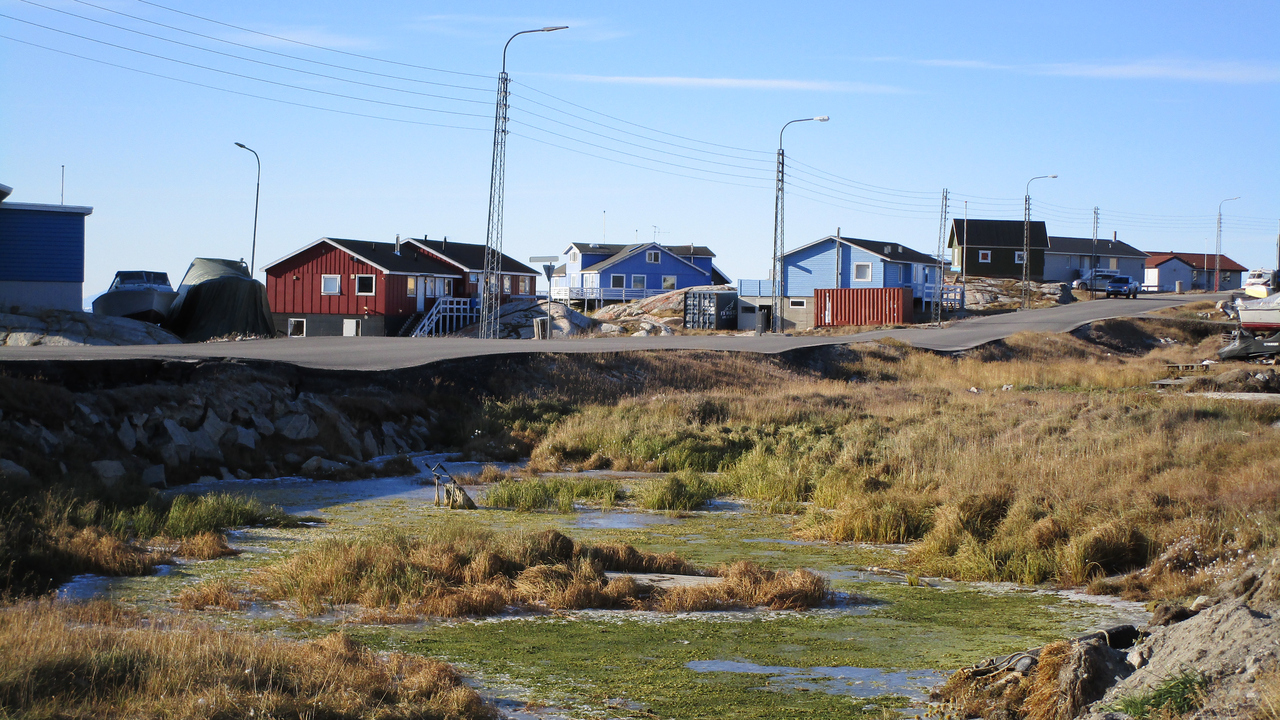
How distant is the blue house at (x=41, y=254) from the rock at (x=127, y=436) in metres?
22.0

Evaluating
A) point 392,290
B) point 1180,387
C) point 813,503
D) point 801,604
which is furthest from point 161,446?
point 392,290

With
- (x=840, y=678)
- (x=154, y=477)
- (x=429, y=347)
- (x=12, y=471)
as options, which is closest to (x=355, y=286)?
(x=429, y=347)

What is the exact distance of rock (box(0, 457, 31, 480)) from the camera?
13409 mm

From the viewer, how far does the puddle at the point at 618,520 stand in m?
14.3

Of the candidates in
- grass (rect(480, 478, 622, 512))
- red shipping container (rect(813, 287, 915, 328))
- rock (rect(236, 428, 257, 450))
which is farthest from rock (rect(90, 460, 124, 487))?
red shipping container (rect(813, 287, 915, 328))

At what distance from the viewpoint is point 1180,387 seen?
28.8 m

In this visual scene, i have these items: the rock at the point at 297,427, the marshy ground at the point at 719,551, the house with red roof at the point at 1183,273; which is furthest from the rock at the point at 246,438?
the house with red roof at the point at 1183,273

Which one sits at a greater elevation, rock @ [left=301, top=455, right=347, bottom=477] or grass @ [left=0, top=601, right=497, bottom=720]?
grass @ [left=0, top=601, right=497, bottom=720]

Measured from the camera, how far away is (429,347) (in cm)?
2980

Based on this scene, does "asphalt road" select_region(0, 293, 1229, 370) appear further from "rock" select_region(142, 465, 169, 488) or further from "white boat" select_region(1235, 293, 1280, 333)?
A: "white boat" select_region(1235, 293, 1280, 333)

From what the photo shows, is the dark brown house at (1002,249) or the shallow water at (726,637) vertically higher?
the dark brown house at (1002,249)

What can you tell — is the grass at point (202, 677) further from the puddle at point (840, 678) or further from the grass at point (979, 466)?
the grass at point (979, 466)

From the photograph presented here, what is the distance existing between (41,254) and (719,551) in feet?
106

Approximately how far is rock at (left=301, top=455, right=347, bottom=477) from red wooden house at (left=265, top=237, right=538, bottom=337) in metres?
39.3
